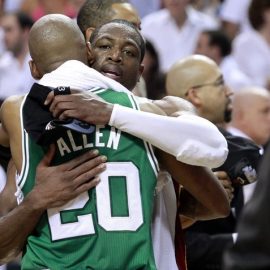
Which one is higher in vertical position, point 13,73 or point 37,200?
point 37,200

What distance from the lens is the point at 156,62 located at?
29.7 ft

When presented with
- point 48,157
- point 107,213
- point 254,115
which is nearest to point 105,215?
point 107,213

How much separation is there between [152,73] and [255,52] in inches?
76.0

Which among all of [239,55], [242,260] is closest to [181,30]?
[239,55]

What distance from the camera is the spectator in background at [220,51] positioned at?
402 inches

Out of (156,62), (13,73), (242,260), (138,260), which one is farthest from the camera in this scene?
(13,73)

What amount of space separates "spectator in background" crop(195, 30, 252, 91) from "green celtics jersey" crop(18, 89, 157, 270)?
6.30 metres

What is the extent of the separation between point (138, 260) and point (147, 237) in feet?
0.31

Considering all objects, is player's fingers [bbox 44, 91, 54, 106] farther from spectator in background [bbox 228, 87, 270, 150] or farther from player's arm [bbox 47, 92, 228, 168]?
spectator in background [bbox 228, 87, 270, 150]

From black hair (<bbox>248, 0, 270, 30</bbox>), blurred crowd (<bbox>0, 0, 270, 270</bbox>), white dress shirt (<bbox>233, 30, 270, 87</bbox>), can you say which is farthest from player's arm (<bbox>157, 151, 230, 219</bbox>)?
white dress shirt (<bbox>233, 30, 270, 87</bbox>)

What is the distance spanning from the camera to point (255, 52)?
10.6 meters

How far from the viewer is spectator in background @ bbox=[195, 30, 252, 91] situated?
1022 centimetres

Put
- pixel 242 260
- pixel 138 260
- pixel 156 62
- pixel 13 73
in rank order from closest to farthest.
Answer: pixel 242 260 → pixel 138 260 → pixel 156 62 → pixel 13 73

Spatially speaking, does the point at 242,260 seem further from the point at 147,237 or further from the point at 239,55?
the point at 239,55
